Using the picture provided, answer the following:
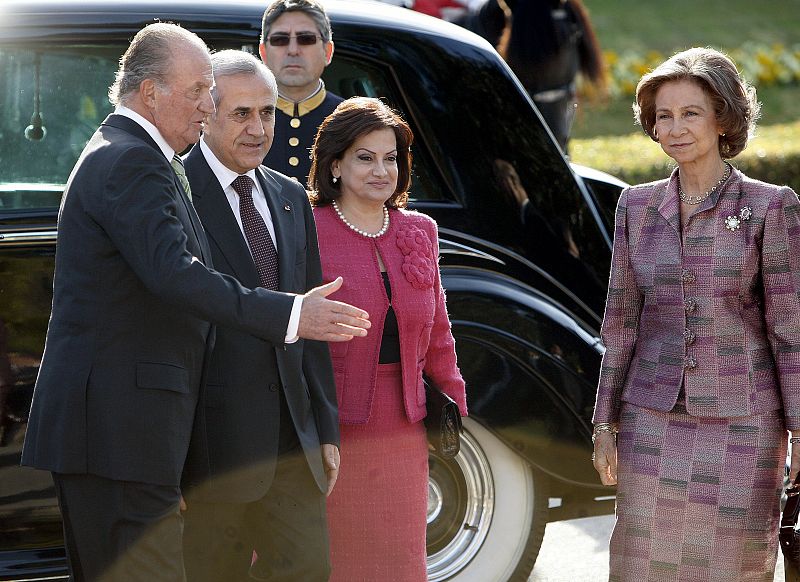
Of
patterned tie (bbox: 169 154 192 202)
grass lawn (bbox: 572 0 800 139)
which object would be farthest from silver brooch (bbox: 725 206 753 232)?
grass lawn (bbox: 572 0 800 139)

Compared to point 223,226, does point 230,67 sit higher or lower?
higher

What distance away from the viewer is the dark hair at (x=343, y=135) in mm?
3662

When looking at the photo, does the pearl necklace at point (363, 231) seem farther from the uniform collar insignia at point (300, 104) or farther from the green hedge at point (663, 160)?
the green hedge at point (663, 160)

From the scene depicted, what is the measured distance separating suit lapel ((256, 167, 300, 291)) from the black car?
34.3 inches

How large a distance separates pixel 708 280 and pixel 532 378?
99 centimetres

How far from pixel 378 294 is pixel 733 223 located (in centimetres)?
100

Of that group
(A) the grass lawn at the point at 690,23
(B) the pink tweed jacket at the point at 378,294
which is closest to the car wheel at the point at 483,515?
(B) the pink tweed jacket at the point at 378,294

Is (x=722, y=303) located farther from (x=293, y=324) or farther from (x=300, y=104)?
(x=300, y=104)

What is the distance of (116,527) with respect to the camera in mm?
2996

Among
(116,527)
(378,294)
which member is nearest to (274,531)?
(116,527)

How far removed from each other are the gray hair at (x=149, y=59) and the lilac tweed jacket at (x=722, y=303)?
4.54 feet

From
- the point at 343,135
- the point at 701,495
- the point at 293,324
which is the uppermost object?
the point at 343,135

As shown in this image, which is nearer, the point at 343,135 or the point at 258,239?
the point at 258,239

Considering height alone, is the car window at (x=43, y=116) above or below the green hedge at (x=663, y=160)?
below
